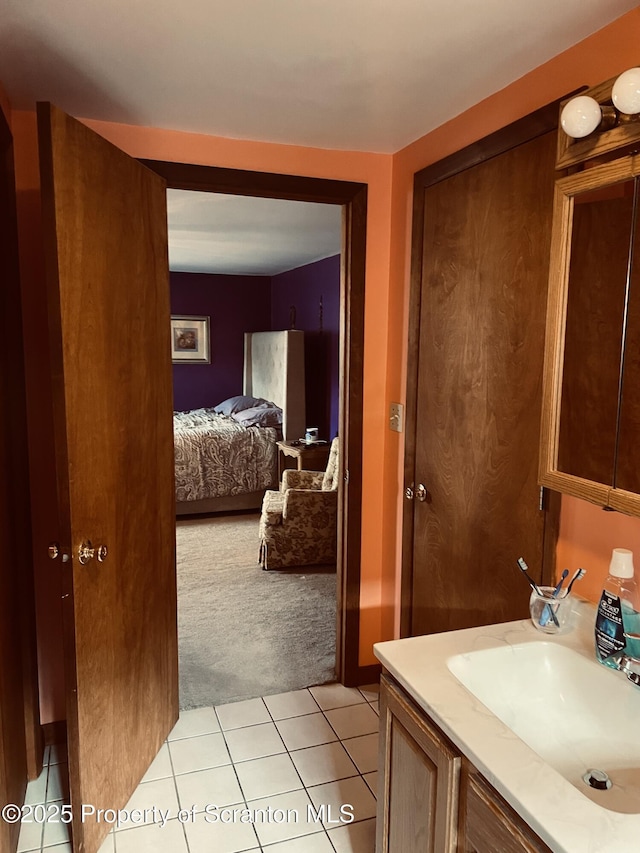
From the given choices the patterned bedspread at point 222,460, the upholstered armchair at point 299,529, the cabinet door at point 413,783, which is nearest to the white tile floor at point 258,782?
the cabinet door at point 413,783

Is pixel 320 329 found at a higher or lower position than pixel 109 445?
higher

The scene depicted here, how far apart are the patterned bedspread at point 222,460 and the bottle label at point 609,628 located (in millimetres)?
4103

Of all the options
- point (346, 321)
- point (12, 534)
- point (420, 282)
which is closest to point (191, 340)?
point (346, 321)

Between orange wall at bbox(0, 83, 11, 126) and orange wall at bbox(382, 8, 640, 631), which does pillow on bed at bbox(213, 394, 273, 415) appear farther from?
orange wall at bbox(0, 83, 11, 126)

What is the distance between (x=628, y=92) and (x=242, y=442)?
4.49 m

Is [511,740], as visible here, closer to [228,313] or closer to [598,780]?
[598,780]

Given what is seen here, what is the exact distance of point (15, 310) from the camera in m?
1.98

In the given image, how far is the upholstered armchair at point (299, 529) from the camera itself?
4.00 meters

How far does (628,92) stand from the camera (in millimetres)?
1170

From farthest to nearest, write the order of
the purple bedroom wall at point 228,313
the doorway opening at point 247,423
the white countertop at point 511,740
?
the purple bedroom wall at point 228,313
the doorway opening at point 247,423
the white countertop at point 511,740

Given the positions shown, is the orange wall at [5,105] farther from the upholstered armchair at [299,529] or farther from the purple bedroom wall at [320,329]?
the purple bedroom wall at [320,329]

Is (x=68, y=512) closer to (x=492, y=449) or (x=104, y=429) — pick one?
(x=104, y=429)

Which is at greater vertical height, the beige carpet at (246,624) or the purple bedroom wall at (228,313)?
the purple bedroom wall at (228,313)

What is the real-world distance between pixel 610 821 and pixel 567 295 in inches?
40.0
